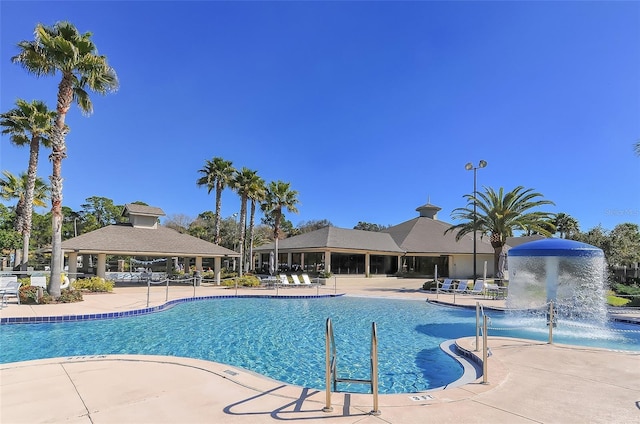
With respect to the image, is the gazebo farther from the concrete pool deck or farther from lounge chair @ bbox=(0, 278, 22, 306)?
the concrete pool deck

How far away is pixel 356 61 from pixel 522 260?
10.8 m

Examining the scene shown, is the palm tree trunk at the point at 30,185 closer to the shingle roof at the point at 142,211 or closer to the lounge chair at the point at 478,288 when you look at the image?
the shingle roof at the point at 142,211

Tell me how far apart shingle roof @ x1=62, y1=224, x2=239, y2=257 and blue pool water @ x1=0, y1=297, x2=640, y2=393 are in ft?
33.4

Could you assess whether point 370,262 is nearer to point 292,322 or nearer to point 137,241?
point 137,241

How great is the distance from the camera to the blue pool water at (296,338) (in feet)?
24.2

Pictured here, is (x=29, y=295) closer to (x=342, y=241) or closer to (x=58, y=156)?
(x=58, y=156)

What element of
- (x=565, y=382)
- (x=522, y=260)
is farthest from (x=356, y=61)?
(x=565, y=382)

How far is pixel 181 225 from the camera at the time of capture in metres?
62.5

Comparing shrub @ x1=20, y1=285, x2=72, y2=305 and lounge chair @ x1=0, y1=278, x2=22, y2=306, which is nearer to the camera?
lounge chair @ x1=0, y1=278, x2=22, y2=306

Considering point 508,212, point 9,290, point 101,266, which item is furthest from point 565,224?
point 9,290

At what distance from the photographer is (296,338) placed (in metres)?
10.2

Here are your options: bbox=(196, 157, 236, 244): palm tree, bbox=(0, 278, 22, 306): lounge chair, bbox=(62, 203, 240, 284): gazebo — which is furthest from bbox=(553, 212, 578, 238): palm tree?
bbox=(0, 278, 22, 306): lounge chair

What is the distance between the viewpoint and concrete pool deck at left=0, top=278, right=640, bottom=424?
400 centimetres

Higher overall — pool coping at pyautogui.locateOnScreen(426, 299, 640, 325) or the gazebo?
the gazebo
